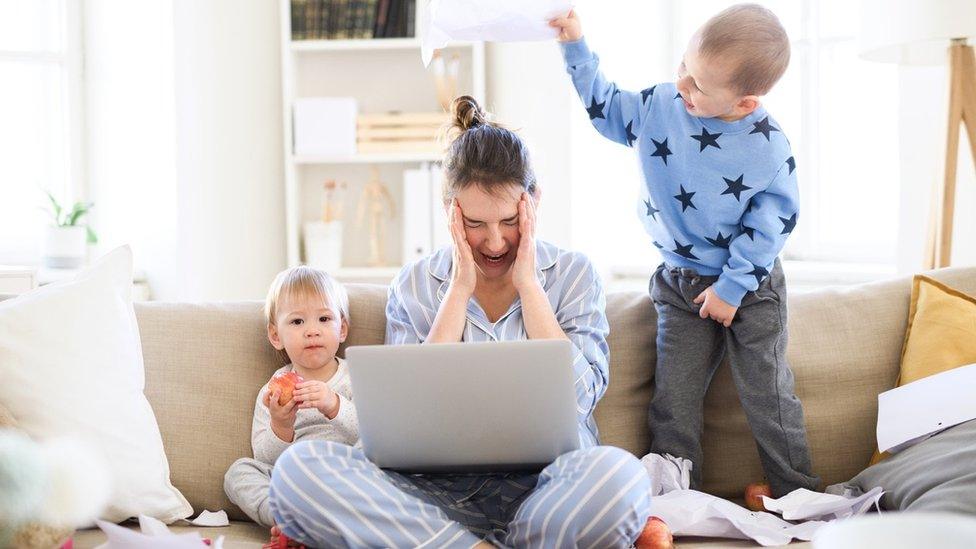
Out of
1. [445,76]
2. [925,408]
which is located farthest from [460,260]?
[445,76]

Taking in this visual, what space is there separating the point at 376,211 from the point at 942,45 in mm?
2077

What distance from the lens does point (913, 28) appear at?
2488 mm

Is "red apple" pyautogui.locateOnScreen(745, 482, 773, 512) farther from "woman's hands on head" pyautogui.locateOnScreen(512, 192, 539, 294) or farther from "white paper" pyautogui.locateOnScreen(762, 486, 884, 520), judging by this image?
"woman's hands on head" pyautogui.locateOnScreen(512, 192, 539, 294)

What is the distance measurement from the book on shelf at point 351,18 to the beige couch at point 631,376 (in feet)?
6.76

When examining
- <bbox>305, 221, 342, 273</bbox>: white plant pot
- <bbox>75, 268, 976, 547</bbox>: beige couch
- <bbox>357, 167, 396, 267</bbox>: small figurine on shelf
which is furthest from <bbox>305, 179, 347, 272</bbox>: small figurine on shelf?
<bbox>75, 268, 976, 547</bbox>: beige couch

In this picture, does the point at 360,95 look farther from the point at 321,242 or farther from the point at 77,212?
the point at 77,212

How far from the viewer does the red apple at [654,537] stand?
5.08 ft

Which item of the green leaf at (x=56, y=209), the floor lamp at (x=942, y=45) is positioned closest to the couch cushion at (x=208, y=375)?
the floor lamp at (x=942, y=45)

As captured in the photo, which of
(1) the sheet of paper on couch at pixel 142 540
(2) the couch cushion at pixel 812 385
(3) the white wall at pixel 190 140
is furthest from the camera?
(3) the white wall at pixel 190 140

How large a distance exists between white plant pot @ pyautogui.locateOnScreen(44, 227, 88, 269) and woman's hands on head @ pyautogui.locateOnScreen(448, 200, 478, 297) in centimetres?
227

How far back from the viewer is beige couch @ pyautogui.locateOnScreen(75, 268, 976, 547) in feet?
5.97

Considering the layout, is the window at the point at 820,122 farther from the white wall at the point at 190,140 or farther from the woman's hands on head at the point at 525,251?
the woman's hands on head at the point at 525,251

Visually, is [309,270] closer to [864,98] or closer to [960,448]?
[960,448]

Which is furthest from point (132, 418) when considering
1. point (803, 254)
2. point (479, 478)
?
point (803, 254)
